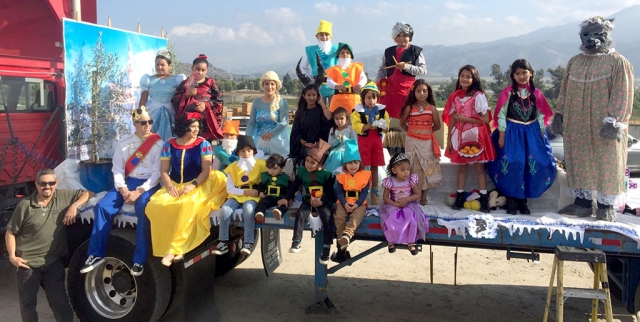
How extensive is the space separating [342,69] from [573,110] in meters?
2.19

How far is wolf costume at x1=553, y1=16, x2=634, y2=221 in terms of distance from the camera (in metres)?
3.89

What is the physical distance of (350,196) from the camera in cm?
413

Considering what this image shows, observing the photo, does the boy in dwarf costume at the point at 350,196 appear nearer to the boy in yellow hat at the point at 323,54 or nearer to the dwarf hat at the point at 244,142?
the dwarf hat at the point at 244,142

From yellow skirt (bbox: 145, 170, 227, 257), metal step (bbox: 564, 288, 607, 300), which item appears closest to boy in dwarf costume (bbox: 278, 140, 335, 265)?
yellow skirt (bbox: 145, 170, 227, 257)

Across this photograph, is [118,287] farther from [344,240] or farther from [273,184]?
[344,240]

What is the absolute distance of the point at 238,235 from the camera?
455 centimetres

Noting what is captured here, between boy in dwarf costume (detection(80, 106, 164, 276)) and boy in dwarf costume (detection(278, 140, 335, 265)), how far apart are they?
1.19m

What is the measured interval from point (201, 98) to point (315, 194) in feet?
6.59

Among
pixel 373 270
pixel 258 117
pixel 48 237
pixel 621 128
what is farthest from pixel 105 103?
pixel 621 128

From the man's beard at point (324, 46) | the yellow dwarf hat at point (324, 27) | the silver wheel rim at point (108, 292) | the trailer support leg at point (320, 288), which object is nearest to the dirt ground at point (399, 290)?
the trailer support leg at point (320, 288)

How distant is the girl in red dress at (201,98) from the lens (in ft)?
17.7

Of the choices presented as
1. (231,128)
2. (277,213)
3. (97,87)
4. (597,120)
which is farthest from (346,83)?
(97,87)

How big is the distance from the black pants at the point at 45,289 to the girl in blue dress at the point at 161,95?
1.90 metres

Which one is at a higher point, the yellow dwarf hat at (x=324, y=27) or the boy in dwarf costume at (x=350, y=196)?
the yellow dwarf hat at (x=324, y=27)
